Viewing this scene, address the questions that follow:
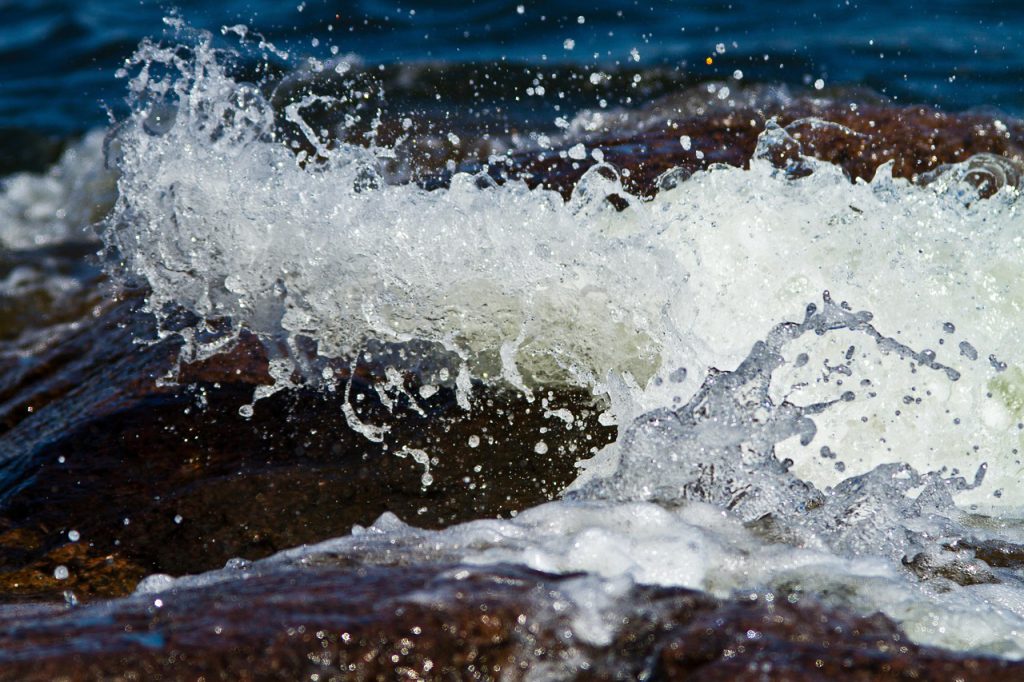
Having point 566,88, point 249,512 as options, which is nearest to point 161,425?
point 249,512

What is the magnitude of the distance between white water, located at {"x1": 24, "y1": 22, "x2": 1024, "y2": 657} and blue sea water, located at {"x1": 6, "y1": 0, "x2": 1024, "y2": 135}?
2866mm

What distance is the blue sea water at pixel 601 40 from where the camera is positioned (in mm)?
6609

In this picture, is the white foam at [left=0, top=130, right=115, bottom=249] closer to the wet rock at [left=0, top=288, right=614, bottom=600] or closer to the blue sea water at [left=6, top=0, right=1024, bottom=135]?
the blue sea water at [left=6, top=0, right=1024, bottom=135]

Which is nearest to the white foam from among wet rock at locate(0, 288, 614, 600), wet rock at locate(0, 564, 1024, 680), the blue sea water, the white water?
the blue sea water

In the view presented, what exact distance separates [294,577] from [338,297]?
1562 mm

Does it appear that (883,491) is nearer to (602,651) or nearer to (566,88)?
(602,651)

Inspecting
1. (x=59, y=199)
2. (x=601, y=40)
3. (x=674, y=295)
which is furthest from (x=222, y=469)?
(x=601, y=40)

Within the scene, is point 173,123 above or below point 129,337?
above

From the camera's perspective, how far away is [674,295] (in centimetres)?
338

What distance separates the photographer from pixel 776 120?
5.06 metres

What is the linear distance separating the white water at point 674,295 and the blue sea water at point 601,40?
2.87m

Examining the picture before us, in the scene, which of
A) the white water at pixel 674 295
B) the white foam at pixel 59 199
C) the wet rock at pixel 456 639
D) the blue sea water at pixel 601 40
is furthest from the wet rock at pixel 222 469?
the blue sea water at pixel 601 40

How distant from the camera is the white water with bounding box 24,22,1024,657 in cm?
281

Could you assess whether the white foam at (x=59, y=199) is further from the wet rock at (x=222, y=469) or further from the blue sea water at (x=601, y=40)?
the wet rock at (x=222, y=469)
